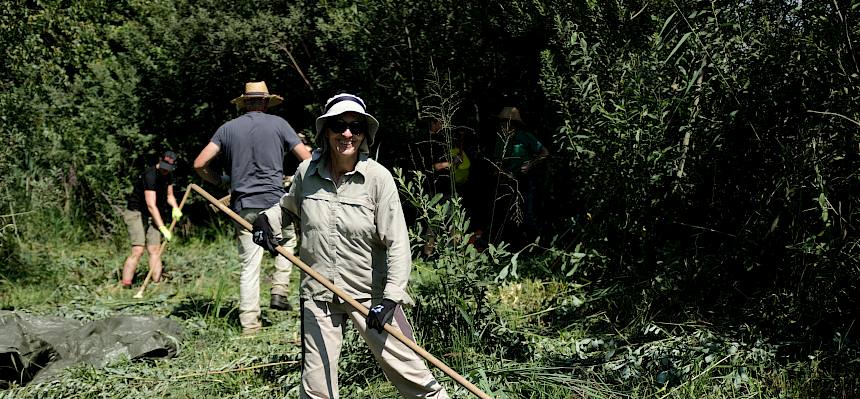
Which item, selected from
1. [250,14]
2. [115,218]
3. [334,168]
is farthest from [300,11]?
[334,168]

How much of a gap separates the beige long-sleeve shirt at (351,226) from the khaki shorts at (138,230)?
510 cm

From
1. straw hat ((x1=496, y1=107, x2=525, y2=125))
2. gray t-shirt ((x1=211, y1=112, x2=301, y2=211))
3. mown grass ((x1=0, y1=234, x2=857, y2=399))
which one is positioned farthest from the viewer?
straw hat ((x1=496, y1=107, x2=525, y2=125))

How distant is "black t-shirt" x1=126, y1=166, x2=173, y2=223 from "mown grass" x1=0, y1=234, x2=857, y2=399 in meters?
1.84

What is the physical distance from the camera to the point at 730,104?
5211 mm

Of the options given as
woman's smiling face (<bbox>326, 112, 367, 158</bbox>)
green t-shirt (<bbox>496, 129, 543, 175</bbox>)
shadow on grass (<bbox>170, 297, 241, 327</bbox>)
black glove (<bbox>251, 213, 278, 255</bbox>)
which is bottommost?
shadow on grass (<bbox>170, 297, 241, 327</bbox>)

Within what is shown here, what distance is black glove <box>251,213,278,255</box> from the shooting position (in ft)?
14.1

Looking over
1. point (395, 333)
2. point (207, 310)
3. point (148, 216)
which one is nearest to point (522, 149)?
point (207, 310)

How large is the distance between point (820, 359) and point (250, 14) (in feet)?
25.3

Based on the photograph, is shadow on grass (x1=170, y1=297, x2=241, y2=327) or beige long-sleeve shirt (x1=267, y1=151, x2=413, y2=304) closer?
beige long-sleeve shirt (x1=267, y1=151, x2=413, y2=304)

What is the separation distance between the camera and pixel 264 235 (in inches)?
169

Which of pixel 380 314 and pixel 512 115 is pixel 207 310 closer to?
pixel 512 115

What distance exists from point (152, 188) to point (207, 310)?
195cm

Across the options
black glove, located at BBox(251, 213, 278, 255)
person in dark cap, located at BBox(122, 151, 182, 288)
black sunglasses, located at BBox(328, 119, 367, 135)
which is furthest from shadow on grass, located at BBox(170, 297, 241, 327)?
black sunglasses, located at BBox(328, 119, 367, 135)

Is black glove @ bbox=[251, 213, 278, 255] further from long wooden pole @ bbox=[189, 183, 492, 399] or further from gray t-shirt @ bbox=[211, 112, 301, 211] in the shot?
gray t-shirt @ bbox=[211, 112, 301, 211]
